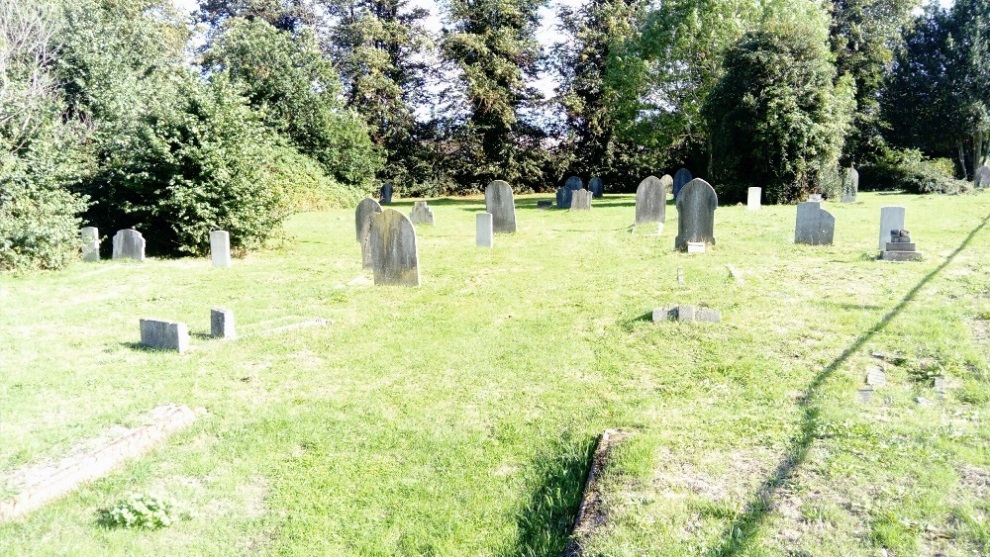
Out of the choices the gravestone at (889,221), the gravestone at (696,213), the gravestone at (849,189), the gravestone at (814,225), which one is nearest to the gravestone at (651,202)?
the gravestone at (814,225)

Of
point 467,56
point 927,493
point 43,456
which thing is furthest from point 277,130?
point 927,493

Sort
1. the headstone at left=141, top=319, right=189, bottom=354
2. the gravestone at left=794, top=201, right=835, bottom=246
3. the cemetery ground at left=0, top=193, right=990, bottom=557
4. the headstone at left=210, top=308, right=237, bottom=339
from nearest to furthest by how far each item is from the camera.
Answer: the cemetery ground at left=0, top=193, right=990, bottom=557
the headstone at left=141, top=319, right=189, bottom=354
the headstone at left=210, top=308, right=237, bottom=339
the gravestone at left=794, top=201, right=835, bottom=246

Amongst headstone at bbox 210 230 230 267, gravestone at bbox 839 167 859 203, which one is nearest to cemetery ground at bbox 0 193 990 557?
headstone at bbox 210 230 230 267

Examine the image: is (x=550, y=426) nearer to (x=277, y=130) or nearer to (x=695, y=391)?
(x=695, y=391)

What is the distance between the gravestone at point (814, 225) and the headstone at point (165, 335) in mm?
11098

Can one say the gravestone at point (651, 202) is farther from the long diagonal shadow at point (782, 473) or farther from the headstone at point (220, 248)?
the long diagonal shadow at point (782, 473)

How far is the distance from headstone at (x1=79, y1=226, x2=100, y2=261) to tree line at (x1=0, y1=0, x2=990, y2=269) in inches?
11.2

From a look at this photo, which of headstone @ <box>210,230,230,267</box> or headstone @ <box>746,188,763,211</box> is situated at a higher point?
headstone @ <box>746,188,763,211</box>

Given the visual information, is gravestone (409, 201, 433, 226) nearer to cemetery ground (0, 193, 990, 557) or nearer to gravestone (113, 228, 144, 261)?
gravestone (113, 228, 144, 261)

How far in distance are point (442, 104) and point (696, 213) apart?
98.0 ft

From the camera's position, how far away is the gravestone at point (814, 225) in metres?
12.9

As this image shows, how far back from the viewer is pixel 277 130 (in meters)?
29.6

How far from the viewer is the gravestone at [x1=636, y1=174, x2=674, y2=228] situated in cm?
1708

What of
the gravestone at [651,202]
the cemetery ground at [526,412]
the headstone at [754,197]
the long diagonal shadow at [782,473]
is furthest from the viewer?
the headstone at [754,197]
